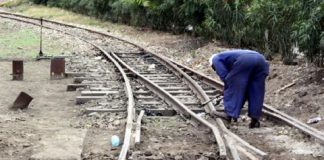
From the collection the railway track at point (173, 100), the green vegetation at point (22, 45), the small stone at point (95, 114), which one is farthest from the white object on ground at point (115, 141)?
the green vegetation at point (22, 45)

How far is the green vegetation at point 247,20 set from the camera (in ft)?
38.8

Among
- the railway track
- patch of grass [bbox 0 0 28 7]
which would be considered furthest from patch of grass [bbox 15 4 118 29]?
the railway track

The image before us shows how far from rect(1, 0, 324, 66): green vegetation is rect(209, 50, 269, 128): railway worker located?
2748mm

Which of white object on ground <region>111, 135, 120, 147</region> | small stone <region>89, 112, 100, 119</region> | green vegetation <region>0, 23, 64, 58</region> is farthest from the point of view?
green vegetation <region>0, 23, 64, 58</region>

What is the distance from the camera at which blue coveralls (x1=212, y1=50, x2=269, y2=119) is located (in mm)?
8859

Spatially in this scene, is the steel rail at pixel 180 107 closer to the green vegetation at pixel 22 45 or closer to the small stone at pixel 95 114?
the small stone at pixel 95 114

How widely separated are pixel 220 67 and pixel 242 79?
39 centimetres

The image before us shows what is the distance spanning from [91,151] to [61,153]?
438mm

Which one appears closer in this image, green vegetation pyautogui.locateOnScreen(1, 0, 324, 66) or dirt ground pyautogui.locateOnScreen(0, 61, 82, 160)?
dirt ground pyautogui.locateOnScreen(0, 61, 82, 160)

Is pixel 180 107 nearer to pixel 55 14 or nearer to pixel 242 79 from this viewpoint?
pixel 242 79

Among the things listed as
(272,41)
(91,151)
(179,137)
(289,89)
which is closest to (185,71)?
(272,41)

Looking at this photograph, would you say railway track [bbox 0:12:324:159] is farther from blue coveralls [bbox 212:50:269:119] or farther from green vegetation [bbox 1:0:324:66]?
green vegetation [bbox 1:0:324:66]

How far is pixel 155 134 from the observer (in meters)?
8.34

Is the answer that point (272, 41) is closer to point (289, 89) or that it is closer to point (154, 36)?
point (289, 89)
